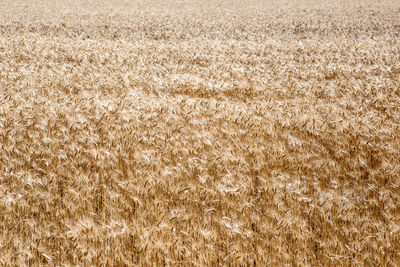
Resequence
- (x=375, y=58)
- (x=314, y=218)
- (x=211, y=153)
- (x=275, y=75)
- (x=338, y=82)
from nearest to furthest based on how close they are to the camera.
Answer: (x=314, y=218)
(x=211, y=153)
(x=338, y=82)
(x=275, y=75)
(x=375, y=58)

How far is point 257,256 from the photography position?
2.74m

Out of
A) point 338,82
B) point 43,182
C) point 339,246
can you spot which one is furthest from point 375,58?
point 43,182

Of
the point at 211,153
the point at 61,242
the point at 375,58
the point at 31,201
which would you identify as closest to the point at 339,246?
the point at 211,153

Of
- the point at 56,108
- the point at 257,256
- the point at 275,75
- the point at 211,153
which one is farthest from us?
the point at 275,75

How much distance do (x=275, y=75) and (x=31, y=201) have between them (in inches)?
277

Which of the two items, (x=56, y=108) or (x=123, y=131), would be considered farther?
(x=56, y=108)

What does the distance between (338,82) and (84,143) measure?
618 cm

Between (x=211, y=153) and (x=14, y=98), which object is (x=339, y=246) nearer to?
(x=211, y=153)

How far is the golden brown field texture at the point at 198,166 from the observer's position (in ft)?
9.18

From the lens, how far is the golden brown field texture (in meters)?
2.80

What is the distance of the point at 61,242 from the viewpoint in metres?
2.81

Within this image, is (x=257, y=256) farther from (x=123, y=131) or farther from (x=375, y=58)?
(x=375, y=58)

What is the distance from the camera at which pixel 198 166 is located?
409cm

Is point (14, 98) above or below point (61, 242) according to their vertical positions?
above
